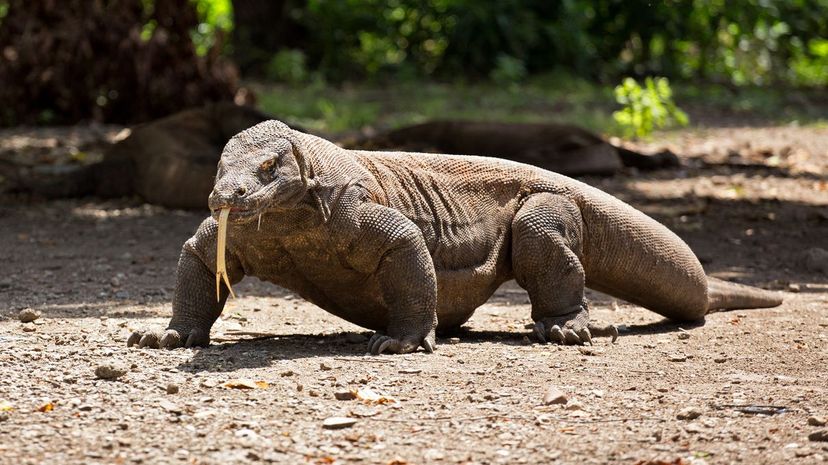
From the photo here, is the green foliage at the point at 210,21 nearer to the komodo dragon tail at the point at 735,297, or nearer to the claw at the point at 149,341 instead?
the komodo dragon tail at the point at 735,297

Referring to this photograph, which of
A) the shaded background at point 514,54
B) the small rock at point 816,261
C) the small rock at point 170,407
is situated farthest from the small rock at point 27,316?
the shaded background at point 514,54

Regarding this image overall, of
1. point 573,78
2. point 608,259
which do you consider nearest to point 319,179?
point 608,259

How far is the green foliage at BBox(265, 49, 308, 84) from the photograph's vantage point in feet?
51.0

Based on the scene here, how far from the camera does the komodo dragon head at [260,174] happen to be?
13.9 ft

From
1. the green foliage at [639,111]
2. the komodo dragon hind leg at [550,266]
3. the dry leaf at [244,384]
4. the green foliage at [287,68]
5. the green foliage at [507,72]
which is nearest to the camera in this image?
the dry leaf at [244,384]

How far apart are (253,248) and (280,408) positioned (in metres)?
0.97

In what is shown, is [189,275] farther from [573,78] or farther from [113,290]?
[573,78]

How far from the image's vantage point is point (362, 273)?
4887 mm

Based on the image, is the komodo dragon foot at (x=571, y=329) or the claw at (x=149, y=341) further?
the komodo dragon foot at (x=571, y=329)

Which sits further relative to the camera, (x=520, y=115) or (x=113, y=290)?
(x=520, y=115)

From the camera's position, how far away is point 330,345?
5.04 metres

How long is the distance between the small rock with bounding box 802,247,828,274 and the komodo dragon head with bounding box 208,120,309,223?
380 cm

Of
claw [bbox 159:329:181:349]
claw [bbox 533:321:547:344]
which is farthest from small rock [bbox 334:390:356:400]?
claw [bbox 533:321:547:344]

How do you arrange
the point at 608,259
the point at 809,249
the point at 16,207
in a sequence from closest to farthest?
the point at 608,259 → the point at 809,249 → the point at 16,207
